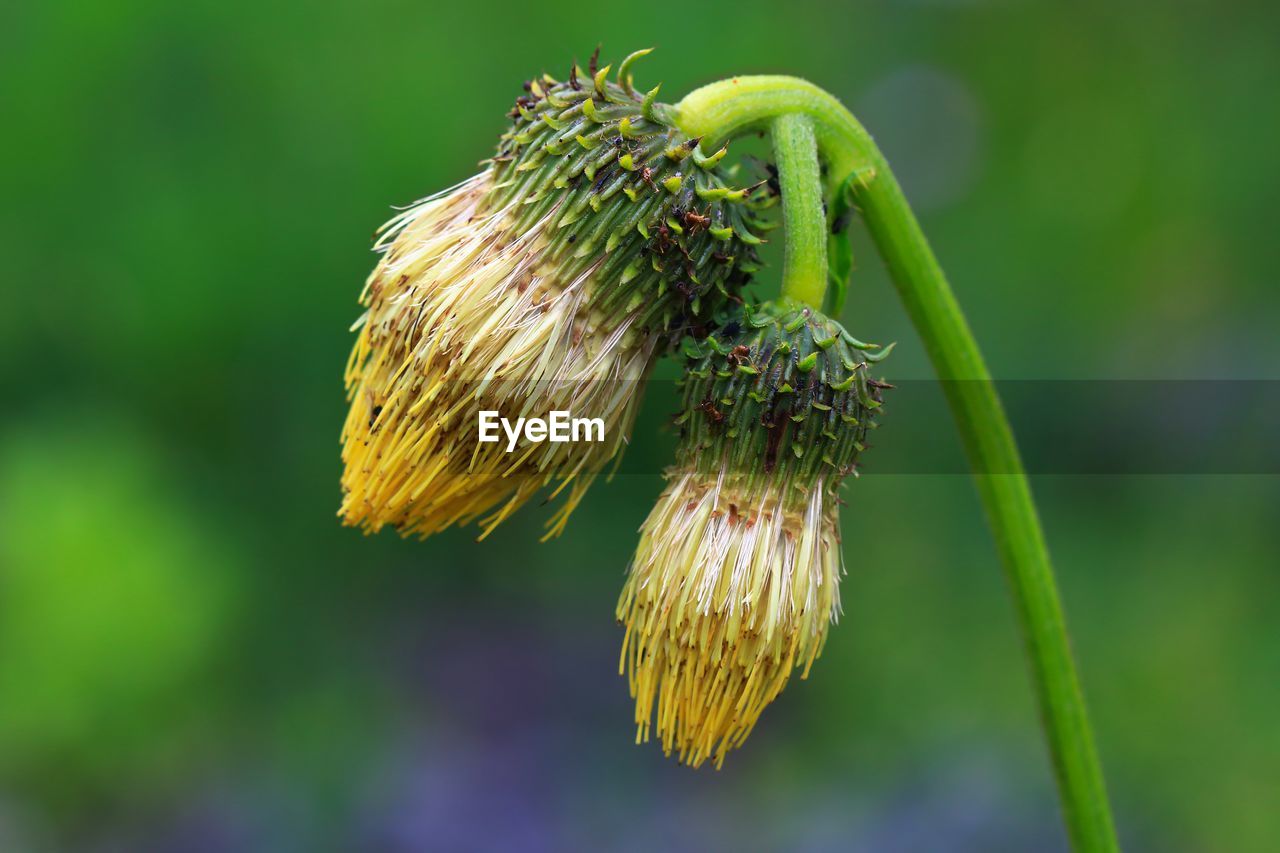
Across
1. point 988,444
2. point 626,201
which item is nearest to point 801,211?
point 626,201

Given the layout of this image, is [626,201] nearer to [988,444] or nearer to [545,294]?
[545,294]

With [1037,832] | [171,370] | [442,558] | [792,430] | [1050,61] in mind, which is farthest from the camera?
[1050,61]

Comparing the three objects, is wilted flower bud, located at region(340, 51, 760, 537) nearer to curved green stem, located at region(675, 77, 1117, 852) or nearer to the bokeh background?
curved green stem, located at region(675, 77, 1117, 852)

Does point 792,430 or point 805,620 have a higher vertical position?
point 792,430

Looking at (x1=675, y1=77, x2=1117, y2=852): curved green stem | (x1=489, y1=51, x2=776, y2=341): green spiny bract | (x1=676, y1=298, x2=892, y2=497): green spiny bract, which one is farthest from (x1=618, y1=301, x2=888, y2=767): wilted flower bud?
(x1=675, y1=77, x2=1117, y2=852): curved green stem

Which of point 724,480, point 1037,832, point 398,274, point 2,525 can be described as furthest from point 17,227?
point 1037,832

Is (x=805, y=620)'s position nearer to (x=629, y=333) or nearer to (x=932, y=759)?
(x=629, y=333)
